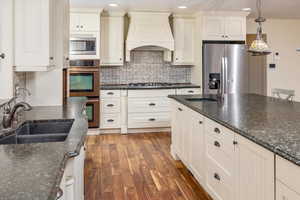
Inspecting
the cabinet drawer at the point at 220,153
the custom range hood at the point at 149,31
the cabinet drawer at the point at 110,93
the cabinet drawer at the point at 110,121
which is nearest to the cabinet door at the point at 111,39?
the custom range hood at the point at 149,31

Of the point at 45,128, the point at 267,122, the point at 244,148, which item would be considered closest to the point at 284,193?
the point at 244,148

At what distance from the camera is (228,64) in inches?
225

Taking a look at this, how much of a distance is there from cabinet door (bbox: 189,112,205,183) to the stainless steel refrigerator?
2.65m

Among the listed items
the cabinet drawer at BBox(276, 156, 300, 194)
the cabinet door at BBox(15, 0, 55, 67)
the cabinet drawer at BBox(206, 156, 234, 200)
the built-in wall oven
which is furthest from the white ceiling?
the cabinet drawer at BBox(276, 156, 300, 194)

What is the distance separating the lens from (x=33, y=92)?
10.9ft

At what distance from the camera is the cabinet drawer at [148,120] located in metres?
5.73

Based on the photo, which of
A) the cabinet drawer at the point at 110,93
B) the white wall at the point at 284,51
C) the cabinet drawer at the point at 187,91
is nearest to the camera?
the cabinet drawer at the point at 110,93

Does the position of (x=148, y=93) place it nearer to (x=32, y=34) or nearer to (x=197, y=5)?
(x=197, y=5)

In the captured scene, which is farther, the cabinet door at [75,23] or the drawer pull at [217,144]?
the cabinet door at [75,23]

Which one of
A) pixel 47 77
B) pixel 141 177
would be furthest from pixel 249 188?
pixel 47 77

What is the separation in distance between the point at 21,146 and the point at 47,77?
1.89 meters

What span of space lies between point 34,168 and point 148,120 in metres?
4.59

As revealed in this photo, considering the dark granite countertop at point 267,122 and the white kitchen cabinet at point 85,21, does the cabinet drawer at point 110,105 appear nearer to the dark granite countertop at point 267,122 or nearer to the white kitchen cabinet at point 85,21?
the white kitchen cabinet at point 85,21

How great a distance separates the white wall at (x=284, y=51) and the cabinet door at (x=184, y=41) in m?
1.82
